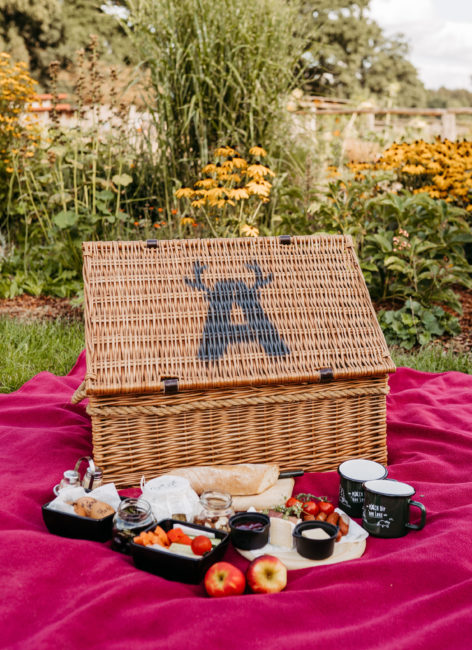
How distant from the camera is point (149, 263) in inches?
98.8

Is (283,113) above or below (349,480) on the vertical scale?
above

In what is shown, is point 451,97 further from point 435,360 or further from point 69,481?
point 69,481

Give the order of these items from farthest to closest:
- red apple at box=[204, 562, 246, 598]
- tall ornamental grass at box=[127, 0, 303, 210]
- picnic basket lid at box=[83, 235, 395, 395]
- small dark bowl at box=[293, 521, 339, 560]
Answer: tall ornamental grass at box=[127, 0, 303, 210], picnic basket lid at box=[83, 235, 395, 395], small dark bowl at box=[293, 521, 339, 560], red apple at box=[204, 562, 246, 598]

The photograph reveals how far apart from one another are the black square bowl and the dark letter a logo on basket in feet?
2.43

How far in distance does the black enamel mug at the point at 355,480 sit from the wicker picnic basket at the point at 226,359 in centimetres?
28

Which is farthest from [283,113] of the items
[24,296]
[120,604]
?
[120,604]

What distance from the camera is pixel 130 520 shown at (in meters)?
1.84

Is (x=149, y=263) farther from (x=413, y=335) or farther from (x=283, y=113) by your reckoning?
(x=283, y=113)

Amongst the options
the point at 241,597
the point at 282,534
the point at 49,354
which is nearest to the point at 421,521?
the point at 282,534

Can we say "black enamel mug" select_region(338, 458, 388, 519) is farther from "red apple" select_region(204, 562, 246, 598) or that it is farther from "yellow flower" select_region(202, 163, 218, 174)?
"yellow flower" select_region(202, 163, 218, 174)

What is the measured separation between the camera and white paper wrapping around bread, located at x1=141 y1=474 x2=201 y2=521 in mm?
1961

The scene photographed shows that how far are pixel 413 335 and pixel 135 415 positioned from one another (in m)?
2.54

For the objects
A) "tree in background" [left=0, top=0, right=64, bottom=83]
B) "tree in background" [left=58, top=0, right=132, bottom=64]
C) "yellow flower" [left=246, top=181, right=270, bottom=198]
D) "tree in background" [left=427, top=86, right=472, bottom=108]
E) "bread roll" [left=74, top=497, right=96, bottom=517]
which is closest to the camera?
"bread roll" [left=74, top=497, right=96, bottom=517]

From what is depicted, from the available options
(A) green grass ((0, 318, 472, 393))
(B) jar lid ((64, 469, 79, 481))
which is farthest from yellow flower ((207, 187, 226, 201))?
(B) jar lid ((64, 469, 79, 481))
